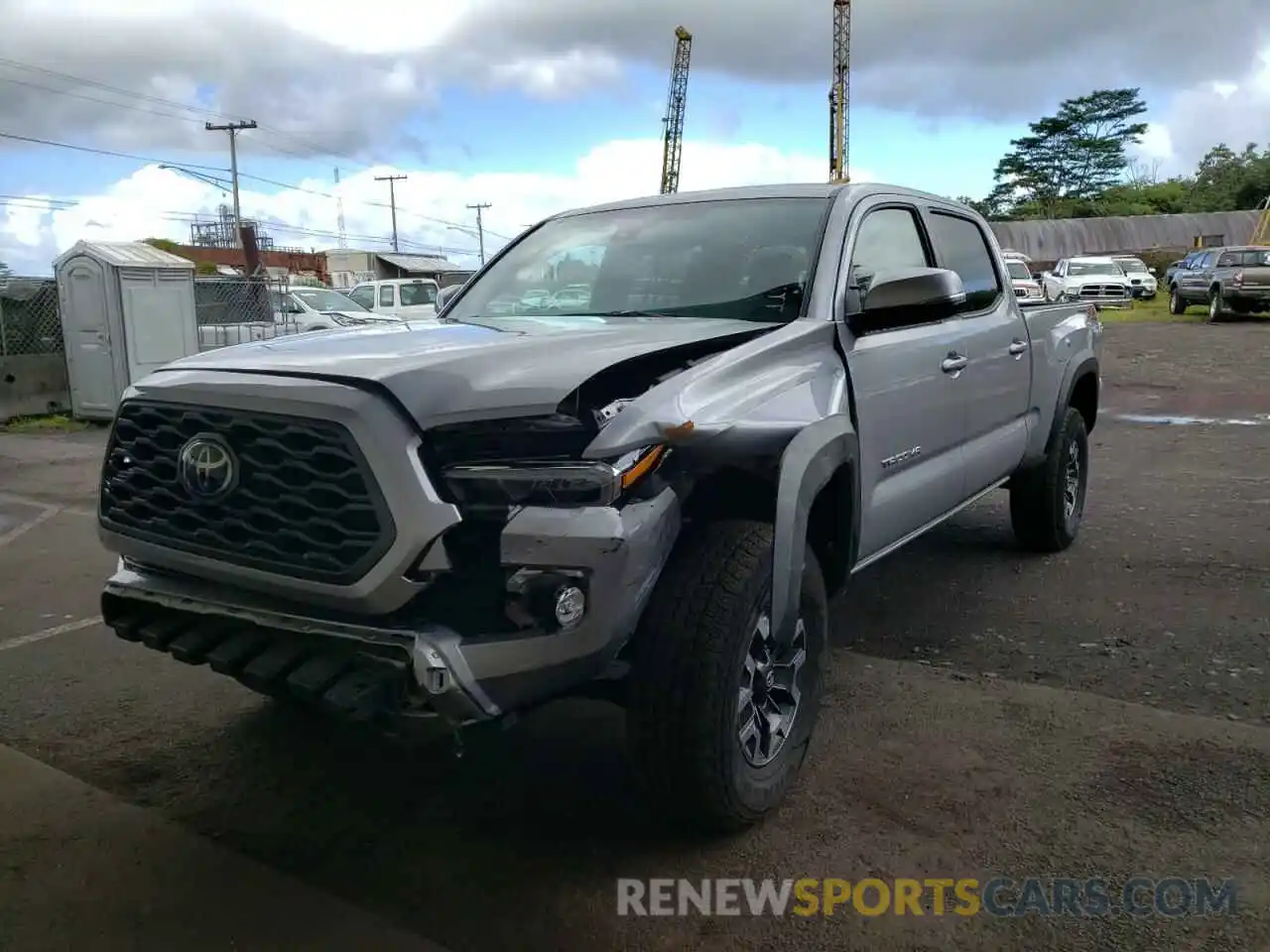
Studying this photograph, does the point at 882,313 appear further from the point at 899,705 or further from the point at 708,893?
the point at 708,893

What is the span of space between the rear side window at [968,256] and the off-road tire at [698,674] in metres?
2.30

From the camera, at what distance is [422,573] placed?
2.49 metres

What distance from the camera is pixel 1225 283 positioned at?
24.4 metres

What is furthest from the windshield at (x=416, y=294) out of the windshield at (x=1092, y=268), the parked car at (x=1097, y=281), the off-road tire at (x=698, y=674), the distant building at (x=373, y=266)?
the distant building at (x=373, y=266)

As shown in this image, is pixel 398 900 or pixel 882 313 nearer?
pixel 398 900

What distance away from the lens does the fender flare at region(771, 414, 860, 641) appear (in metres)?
2.84

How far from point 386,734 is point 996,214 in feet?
264

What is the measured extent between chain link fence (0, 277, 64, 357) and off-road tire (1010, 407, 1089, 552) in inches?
472

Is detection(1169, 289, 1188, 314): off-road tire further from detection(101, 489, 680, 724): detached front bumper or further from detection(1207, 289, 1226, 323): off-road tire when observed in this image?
detection(101, 489, 680, 724): detached front bumper

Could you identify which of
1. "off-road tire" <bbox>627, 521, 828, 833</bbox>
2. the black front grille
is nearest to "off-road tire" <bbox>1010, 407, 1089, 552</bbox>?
"off-road tire" <bbox>627, 521, 828, 833</bbox>

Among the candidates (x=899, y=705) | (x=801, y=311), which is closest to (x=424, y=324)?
(x=801, y=311)

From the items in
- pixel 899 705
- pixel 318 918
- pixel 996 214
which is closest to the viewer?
pixel 318 918

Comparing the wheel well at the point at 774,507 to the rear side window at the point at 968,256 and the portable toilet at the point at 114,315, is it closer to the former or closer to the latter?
the rear side window at the point at 968,256

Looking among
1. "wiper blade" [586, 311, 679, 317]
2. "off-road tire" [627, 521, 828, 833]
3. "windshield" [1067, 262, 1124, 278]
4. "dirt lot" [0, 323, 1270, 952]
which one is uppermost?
"windshield" [1067, 262, 1124, 278]
